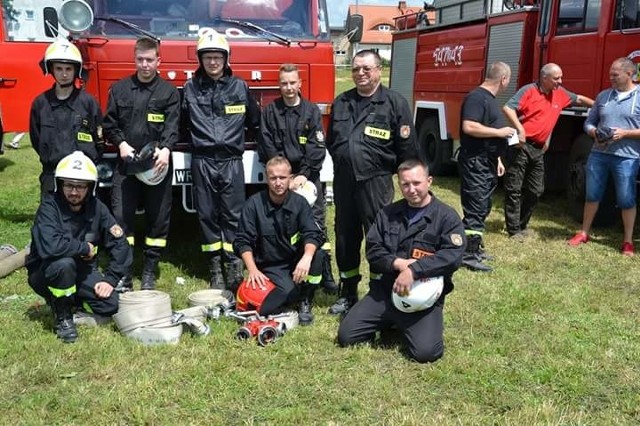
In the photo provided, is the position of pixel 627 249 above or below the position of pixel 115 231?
below

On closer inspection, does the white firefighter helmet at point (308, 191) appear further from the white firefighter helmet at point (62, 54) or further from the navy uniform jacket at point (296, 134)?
the white firefighter helmet at point (62, 54)

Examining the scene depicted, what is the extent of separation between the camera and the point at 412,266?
3971 millimetres

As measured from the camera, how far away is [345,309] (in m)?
4.85

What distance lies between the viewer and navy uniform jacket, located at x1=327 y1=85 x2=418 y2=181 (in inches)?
175

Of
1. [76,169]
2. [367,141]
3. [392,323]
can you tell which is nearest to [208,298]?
[76,169]

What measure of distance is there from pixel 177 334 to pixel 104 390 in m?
0.73

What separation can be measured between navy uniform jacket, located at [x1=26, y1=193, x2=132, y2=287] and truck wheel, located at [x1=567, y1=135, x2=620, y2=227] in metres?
5.10

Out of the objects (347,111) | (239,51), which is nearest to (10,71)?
(239,51)

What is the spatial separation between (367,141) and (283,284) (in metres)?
1.10

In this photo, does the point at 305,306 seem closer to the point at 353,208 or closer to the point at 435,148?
the point at 353,208

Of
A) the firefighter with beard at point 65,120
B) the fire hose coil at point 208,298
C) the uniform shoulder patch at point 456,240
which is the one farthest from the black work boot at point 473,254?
the firefighter with beard at point 65,120

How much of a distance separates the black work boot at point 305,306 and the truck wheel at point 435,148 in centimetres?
639

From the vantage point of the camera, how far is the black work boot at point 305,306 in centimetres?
460

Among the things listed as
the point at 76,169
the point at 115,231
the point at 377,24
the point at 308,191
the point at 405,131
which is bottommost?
the point at 115,231
